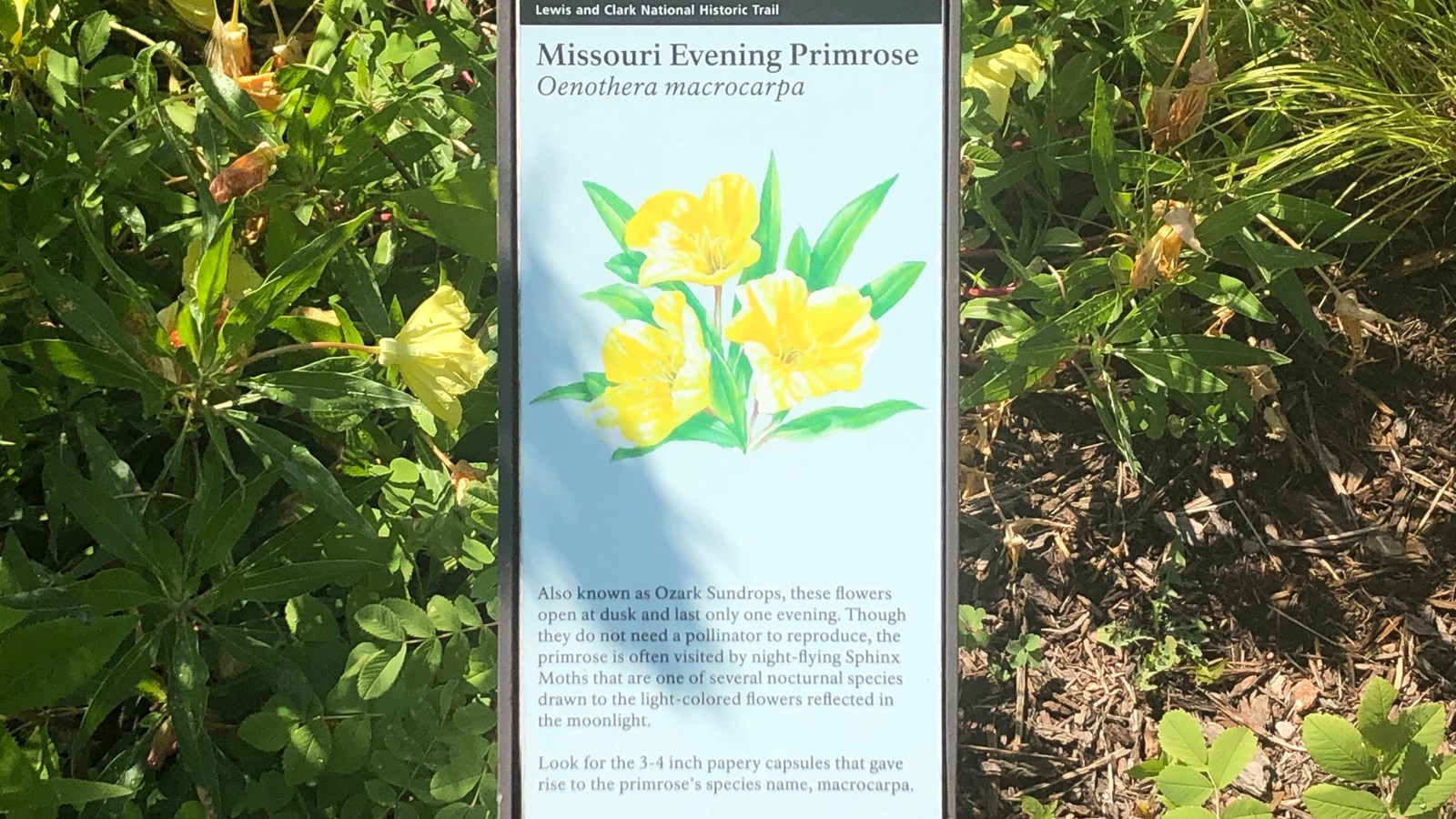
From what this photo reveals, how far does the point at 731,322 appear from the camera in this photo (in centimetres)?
91

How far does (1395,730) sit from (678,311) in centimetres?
77

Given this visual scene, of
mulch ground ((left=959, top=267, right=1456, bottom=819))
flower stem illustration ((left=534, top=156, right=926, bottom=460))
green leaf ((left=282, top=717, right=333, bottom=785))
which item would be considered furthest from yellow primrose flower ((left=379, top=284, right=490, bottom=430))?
mulch ground ((left=959, top=267, right=1456, bottom=819))

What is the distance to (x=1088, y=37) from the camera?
1.35m

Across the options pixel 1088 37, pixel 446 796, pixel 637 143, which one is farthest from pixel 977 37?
pixel 446 796

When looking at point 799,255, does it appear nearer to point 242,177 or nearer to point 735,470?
point 735,470

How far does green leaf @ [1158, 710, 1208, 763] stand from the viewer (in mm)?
1140

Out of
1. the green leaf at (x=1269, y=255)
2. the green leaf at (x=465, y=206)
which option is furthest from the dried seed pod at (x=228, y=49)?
the green leaf at (x=1269, y=255)

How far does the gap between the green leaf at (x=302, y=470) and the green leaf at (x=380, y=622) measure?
0.10m

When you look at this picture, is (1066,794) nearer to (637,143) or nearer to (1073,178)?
(1073,178)

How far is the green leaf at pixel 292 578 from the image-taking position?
1.07 metres

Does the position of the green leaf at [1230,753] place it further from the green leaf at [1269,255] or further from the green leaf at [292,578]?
the green leaf at [292,578]

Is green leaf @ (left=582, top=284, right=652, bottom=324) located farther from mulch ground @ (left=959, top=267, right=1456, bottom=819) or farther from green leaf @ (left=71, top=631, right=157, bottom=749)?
mulch ground @ (left=959, top=267, right=1456, bottom=819)

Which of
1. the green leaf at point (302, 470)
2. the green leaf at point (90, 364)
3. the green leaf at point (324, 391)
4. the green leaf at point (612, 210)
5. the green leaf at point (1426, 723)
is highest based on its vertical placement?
the green leaf at point (612, 210)

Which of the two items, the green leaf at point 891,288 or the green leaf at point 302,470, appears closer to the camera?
the green leaf at point 891,288
